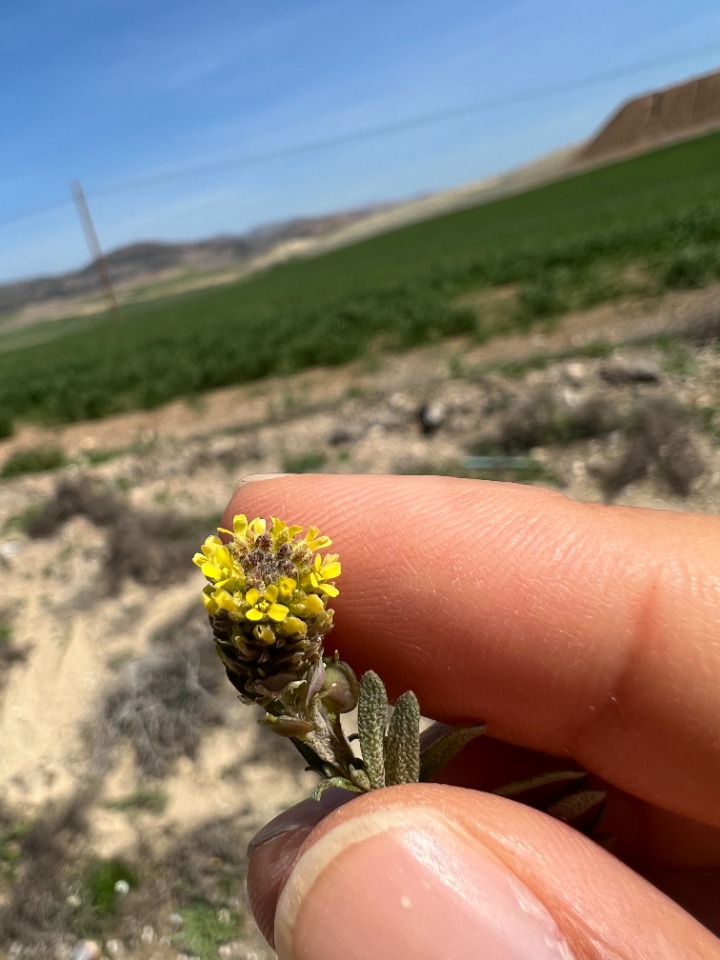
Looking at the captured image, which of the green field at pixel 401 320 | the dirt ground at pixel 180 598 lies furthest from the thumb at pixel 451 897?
the green field at pixel 401 320

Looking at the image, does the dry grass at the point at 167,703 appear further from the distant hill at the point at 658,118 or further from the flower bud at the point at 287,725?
the distant hill at the point at 658,118

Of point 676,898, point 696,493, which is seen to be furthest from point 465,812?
point 696,493

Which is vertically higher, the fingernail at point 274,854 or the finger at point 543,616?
the finger at point 543,616

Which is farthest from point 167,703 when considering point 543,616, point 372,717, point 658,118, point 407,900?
point 658,118

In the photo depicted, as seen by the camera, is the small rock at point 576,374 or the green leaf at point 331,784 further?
the small rock at point 576,374

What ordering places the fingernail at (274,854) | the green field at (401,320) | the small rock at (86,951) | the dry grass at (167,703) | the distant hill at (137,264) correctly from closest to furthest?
the fingernail at (274,854), the small rock at (86,951), the dry grass at (167,703), the green field at (401,320), the distant hill at (137,264)

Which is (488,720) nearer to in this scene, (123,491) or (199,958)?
(199,958)

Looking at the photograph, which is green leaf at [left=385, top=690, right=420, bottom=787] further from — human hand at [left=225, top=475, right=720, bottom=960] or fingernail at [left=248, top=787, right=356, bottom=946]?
fingernail at [left=248, top=787, right=356, bottom=946]
